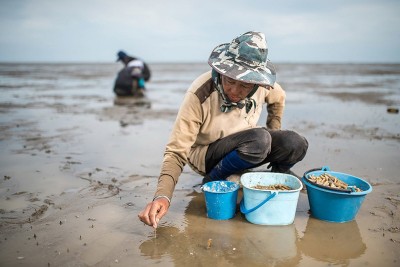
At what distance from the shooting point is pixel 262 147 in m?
2.84

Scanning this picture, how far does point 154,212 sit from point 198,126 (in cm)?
91

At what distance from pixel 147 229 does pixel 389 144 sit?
4.24 meters

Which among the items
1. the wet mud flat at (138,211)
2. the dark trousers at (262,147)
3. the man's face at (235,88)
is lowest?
the wet mud flat at (138,211)

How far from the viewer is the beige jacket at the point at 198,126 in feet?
8.47

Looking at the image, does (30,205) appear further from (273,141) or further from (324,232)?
(324,232)

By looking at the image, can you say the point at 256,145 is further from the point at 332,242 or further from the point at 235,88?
the point at 332,242

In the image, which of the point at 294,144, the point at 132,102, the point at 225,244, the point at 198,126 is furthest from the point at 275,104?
the point at 132,102

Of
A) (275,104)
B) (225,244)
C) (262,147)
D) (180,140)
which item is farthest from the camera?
(275,104)

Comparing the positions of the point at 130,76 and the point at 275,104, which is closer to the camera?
the point at 275,104

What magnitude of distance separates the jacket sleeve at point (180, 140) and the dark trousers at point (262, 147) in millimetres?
352

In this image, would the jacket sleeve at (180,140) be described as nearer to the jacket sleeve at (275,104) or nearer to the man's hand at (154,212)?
the man's hand at (154,212)

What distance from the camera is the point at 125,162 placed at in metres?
4.36

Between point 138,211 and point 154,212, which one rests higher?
point 154,212

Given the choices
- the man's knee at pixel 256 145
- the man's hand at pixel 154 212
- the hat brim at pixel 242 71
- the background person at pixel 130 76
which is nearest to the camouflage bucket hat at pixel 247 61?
the hat brim at pixel 242 71
